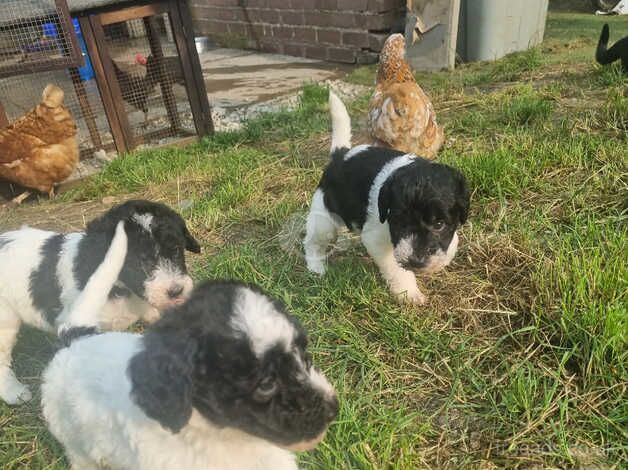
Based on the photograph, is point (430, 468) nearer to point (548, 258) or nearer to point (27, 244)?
point (548, 258)

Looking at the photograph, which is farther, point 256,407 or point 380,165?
point 380,165

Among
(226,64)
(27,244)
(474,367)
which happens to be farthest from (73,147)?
(226,64)

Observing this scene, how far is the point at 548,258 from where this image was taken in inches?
125

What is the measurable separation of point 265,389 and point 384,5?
10.3m

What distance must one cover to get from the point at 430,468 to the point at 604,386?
3.16 ft

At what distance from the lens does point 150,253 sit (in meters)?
3.00

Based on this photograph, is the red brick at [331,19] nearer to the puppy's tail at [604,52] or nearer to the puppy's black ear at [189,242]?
the puppy's tail at [604,52]

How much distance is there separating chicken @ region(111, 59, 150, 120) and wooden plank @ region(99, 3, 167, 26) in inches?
35.0

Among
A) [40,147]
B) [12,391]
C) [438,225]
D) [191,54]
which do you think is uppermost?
[191,54]

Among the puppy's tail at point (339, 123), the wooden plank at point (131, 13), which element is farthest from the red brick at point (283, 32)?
the puppy's tail at point (339, 123)

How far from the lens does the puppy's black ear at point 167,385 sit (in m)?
1.61

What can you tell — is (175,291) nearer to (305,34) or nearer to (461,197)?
(461,197)

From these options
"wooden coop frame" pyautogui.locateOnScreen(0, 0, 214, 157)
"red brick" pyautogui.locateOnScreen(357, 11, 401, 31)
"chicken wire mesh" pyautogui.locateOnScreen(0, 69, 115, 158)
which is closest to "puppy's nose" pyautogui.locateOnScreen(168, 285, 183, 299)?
"wooden coop frame" pyautogui.locateOnScreen(0, 0, 214, 157)

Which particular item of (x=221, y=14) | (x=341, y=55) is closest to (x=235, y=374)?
(x=341, y=55)
